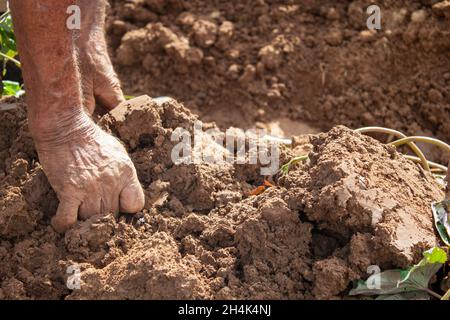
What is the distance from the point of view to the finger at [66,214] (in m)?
2.07

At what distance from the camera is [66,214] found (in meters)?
2.07

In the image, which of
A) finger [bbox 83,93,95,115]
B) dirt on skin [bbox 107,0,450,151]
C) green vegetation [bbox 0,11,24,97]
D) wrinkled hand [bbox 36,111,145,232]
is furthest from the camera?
dirt on skin [bbox 107,0,450,151]

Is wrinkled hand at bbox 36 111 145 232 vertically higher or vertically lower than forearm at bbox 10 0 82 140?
lower

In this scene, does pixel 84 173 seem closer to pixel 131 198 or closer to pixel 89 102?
pixel 131 198

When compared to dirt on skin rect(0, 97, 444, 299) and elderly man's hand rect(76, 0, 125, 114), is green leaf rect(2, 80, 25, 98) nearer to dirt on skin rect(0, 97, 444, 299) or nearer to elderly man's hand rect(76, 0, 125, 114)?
elderly man's hand rect(76, 0, 125, 114)

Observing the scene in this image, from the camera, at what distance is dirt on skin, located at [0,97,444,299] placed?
6.29 feet

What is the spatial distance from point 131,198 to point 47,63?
50cm

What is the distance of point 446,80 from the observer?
12.3ft

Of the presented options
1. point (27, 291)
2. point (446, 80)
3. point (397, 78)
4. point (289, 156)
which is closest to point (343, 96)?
point (397, 78)

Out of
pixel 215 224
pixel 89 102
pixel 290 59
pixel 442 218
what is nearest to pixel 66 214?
pixel 215 224

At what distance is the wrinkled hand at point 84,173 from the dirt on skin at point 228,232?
0.05 metres

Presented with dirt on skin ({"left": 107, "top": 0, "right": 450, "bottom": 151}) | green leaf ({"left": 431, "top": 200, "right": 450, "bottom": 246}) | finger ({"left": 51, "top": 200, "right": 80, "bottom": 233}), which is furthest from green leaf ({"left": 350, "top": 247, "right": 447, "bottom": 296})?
dirt on skin ({"left": 107, "top": 0, "right": 450, "bottom": 151})

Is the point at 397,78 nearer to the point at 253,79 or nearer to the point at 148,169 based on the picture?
the point at 253,79

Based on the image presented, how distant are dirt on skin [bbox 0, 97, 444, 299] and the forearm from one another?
0.22 meters
